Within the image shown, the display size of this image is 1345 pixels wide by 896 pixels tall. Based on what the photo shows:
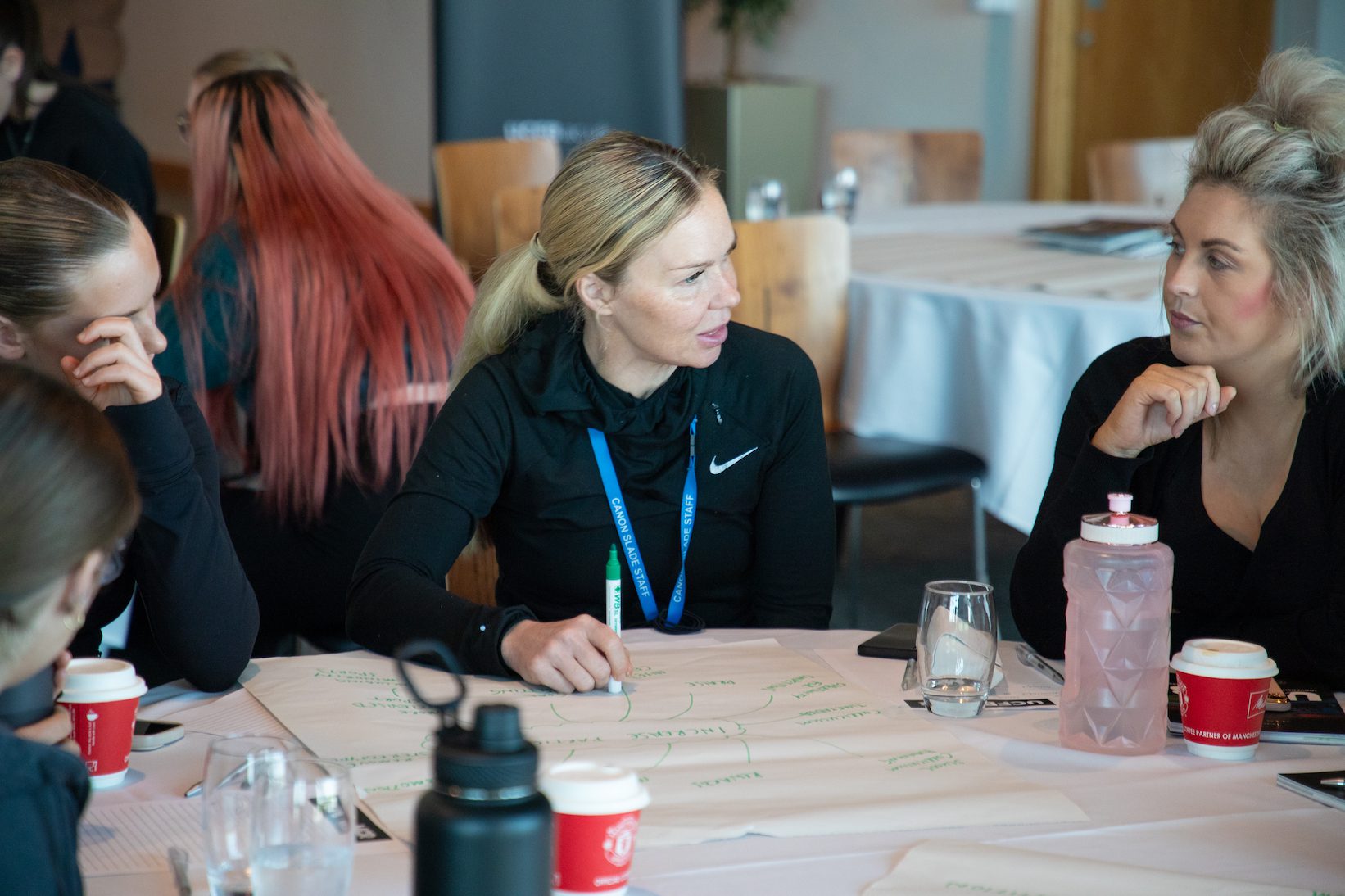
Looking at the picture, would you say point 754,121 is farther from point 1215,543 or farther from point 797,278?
point 1215,543

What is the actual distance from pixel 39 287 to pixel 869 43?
21.6ft

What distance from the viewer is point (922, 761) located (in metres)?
1.24

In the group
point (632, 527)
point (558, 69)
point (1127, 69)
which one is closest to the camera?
point (632, 527)

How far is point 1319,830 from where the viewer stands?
1.12m

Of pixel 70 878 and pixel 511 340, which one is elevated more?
pixel 511 340

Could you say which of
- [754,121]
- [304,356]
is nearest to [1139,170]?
[754,121]

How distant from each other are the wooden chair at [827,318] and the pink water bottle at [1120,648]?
1.80 m

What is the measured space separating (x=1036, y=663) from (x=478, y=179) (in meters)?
3.25

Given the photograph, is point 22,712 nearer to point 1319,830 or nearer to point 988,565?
point 1319,830

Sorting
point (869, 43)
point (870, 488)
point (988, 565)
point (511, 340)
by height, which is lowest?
point (988, 565)

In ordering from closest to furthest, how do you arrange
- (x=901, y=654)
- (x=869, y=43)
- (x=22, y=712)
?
(x=22, y=712) < (x=901, y=654) < (x=869, y=43)

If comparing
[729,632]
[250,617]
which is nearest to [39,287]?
[250,617]

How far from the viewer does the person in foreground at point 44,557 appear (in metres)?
0.87

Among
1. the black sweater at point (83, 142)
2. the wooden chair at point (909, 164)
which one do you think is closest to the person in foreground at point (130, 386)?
the black sweater at point (83, 142)
